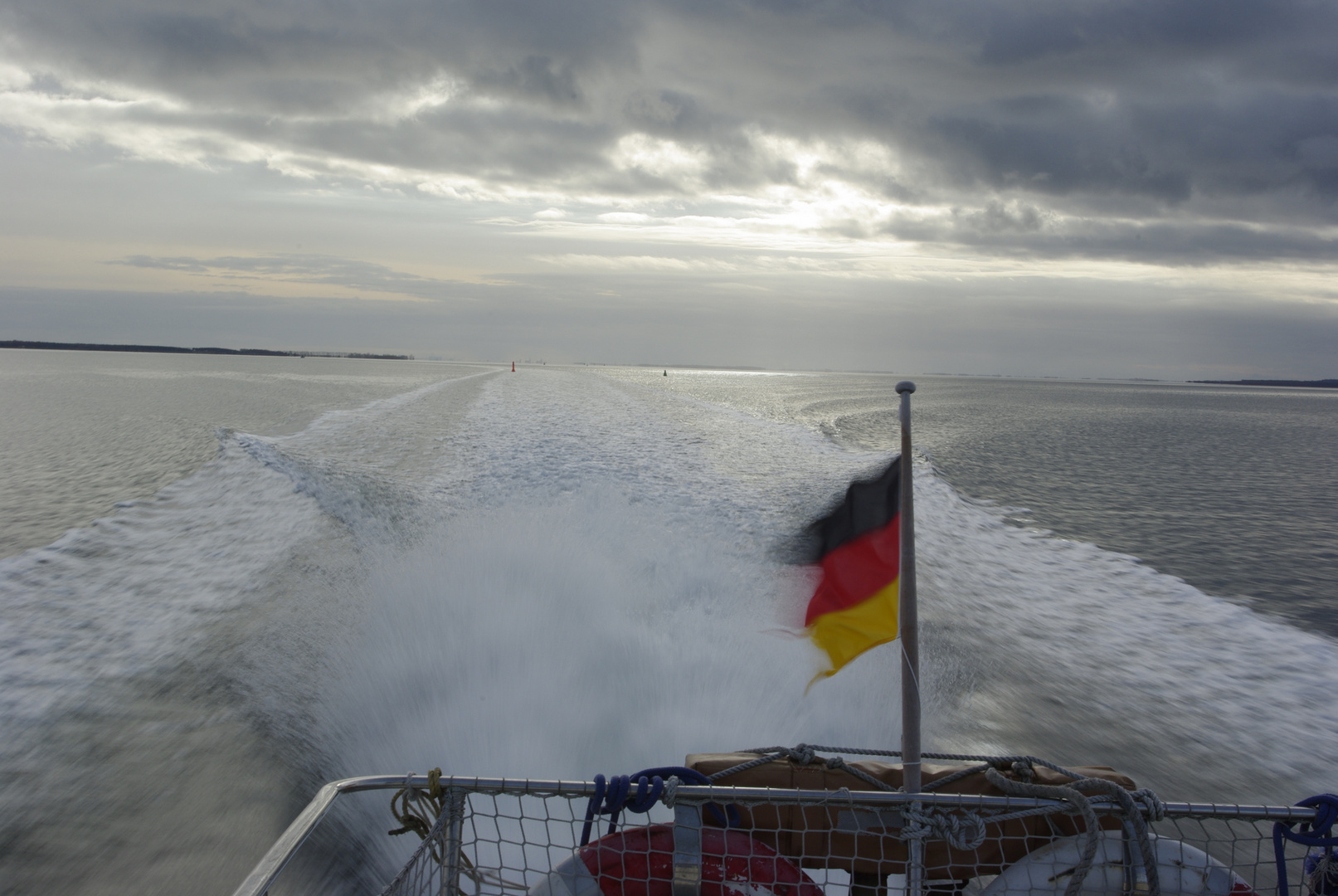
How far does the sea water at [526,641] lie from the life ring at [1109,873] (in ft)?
3.65

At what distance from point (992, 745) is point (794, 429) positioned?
12.6m

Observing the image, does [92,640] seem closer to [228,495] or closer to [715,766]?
[228,495]

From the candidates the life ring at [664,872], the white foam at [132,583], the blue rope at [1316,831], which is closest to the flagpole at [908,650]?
the life ring at [664,872]

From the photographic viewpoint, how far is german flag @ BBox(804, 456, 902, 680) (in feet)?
A: 7.79

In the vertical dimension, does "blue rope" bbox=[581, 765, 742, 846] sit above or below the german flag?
below

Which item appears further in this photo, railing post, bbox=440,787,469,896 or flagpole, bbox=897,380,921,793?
flagpole, bbox=897,380,921,793

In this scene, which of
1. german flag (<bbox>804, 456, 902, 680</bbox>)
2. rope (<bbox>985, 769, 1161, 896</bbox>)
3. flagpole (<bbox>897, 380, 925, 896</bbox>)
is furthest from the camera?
german flag (<bbox>804, 456, 902, 680</bbox>)

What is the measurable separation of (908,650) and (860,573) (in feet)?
1.14

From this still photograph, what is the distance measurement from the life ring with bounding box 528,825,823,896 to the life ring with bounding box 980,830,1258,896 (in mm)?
597

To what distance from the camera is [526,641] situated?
14.1ft

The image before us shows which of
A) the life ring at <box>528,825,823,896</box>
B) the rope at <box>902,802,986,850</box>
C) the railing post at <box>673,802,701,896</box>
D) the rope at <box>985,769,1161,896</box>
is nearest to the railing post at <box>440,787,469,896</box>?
the life ring at <box>528,825,823,896</box>

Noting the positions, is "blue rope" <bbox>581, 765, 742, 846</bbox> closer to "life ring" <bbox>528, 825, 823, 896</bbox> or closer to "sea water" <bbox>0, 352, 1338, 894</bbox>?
"life ring" <bbox>528, 825, 823, 896</bbox>

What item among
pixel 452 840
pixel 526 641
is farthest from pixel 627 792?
pixel 526 641

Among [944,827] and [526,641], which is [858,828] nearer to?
[944,827]
